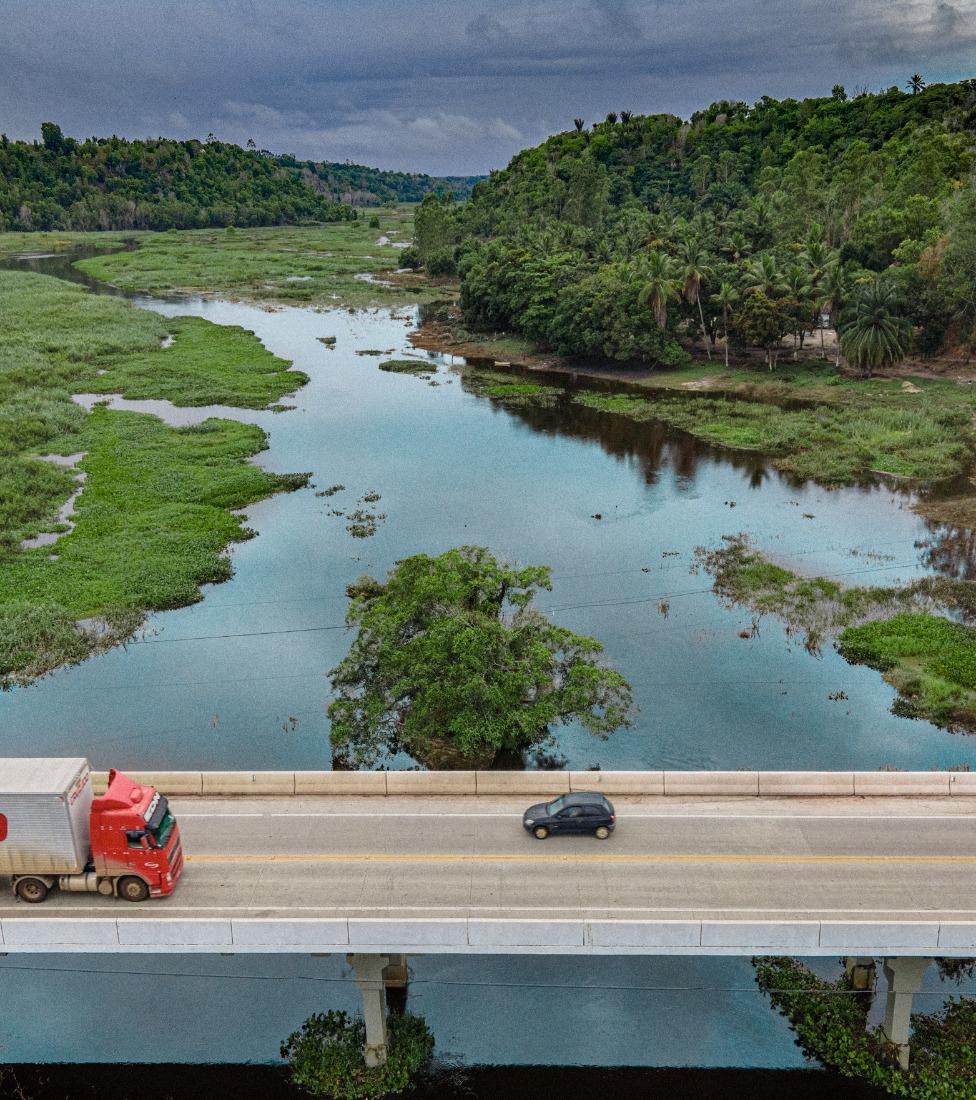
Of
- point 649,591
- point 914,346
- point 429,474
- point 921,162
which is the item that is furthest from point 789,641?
point 921,162

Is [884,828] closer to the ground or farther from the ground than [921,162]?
closer to the ground

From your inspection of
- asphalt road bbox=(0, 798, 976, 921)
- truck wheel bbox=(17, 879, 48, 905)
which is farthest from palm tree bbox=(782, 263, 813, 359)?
truck wheel bbox=(17, 879, 48, 905)

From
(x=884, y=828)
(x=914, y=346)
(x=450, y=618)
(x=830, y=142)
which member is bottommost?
(x=884, y=828)

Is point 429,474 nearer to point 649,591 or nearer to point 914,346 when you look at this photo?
point 649,591

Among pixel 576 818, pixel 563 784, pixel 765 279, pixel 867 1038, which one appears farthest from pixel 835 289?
pixel 867 1038

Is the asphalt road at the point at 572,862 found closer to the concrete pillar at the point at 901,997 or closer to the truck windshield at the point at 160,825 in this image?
the concrete pillar at the point at 901,997

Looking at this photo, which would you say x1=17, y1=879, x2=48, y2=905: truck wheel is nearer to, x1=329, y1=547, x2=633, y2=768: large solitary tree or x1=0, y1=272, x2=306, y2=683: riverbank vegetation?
x1=329, y1=547, x2=633, y2=768: large solitary tree
